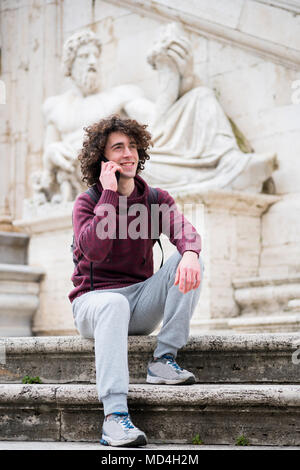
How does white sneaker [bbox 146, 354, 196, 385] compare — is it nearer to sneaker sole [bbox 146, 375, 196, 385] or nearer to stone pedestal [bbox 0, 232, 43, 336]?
sneaker sole [bbox 146, 375, 196, 385]

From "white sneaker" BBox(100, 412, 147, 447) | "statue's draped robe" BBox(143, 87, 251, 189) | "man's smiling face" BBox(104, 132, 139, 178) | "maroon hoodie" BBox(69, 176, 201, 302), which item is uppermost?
"statue's draped robe" BBox(143, 87, 251, 189)

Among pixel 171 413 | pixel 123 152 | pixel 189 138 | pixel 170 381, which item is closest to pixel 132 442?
pixel 171 413

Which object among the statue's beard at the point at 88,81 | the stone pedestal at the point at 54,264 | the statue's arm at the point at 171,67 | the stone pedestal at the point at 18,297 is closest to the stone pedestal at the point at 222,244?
the stone pedestal at the point at 54,264

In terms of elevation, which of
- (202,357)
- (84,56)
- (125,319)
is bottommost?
(202,357)

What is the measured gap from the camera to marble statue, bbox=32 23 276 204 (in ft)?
17.6

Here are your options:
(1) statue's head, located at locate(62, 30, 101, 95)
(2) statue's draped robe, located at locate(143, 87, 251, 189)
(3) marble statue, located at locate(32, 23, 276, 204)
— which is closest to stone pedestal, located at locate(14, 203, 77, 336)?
(3) marble statue, located at locate(32, 23, 276, 204)

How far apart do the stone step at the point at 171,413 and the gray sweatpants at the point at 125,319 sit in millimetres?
155

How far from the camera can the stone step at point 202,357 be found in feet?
10.1

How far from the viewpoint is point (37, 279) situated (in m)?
6.12

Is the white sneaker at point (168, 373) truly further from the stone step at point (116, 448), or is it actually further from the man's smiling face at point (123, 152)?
the man's smiling face at point (123, 152)

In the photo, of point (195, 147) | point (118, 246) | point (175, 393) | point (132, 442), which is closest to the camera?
point (132, 442)

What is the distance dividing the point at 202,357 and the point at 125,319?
18.9 inches

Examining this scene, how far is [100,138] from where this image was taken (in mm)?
3180

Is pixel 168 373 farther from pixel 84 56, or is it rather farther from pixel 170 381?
pixel 84 56
